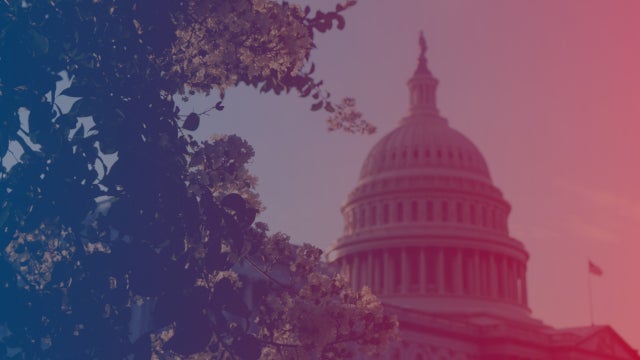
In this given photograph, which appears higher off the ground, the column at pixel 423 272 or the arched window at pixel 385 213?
the arched window at pixel 385 213

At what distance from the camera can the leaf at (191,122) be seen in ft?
28.9

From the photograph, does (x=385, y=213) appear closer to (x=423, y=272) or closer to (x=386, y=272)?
(x=386, y=272)

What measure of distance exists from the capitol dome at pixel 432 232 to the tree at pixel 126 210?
84633 mm

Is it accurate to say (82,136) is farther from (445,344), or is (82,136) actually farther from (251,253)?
(445,344)

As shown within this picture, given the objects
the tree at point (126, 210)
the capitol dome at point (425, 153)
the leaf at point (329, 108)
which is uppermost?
the capitol dome at point (425, 153)

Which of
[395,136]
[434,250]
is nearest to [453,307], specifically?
[434,250]

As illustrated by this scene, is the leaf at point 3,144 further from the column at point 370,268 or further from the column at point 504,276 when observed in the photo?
the column at point 504,276

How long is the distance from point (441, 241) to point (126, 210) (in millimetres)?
91212

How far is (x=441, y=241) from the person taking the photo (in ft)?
322

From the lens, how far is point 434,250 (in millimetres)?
99125

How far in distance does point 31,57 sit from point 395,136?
103138 mm

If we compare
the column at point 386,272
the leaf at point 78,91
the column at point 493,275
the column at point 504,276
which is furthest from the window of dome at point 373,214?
the leaf at point 78,91

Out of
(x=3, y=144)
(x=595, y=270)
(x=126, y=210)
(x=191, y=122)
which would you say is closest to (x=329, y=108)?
(x=191, y=122)

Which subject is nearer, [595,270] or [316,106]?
[316,106]
